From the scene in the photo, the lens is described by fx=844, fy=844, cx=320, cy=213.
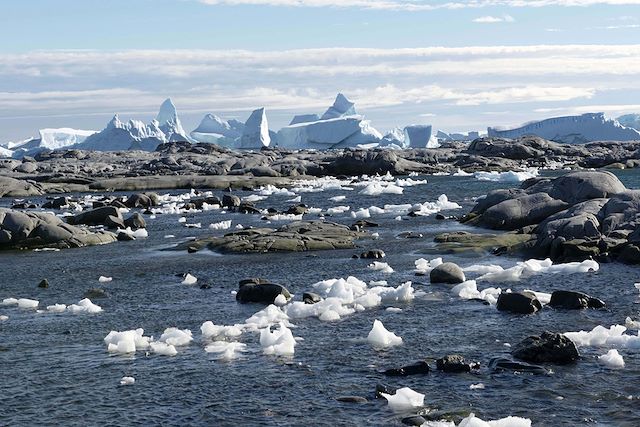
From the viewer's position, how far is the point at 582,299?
17.2 meters

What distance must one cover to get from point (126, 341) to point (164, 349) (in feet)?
2.48

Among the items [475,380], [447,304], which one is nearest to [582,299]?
[447,304]

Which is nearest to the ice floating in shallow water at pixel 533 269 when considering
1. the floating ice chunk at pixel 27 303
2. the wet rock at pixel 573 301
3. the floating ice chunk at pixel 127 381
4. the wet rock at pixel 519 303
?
the wet rock at pixel 573 301

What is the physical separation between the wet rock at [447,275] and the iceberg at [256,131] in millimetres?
118068

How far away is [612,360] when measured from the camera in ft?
42.9

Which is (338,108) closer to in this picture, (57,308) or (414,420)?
(57,308)

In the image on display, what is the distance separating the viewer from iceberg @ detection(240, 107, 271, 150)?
5423 inches

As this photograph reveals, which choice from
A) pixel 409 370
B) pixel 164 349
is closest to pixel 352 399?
pixel 409 370

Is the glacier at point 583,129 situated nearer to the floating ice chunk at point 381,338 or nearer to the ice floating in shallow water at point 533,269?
the ice floating in shallow water at point 533,269

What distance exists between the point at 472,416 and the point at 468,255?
14941 millimetres

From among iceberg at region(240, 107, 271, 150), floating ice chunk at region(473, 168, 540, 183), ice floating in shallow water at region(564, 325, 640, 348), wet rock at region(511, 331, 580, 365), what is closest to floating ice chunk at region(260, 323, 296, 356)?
wet rock at region(511, 331, 580, 365)

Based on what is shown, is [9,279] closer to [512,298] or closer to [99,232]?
[99,232]

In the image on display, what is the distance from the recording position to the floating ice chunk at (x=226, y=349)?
46.5 feet

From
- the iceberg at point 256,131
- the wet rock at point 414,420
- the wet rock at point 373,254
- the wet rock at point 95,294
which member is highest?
the iceberg at point 256,131
